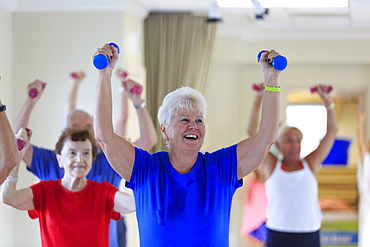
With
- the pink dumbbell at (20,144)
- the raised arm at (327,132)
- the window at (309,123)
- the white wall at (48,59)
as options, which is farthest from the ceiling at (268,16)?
the pink dumbbell at (20,144)

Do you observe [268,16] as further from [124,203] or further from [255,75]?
[124,203]

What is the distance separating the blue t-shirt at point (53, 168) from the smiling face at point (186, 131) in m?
1.02

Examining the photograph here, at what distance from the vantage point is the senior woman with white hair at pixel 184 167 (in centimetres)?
227

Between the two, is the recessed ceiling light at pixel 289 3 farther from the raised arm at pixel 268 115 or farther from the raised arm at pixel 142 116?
the raised arm at pixel 268 115

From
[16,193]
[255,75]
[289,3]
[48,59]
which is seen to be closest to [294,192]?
[289,3]

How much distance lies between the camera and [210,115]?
725 centimetres

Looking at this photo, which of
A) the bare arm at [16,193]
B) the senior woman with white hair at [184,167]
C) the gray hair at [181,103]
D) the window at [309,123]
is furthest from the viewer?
the window at [309,123]

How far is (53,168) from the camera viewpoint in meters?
3.27

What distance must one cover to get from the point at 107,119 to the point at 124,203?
1.96ft

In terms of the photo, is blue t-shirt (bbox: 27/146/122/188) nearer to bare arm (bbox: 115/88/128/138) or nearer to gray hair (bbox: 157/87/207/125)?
bare arm (bbox: 115/88/128/138)

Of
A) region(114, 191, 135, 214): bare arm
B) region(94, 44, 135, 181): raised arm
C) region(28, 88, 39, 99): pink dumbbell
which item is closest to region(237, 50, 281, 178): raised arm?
region(94, 44, 135, 181): raised arm

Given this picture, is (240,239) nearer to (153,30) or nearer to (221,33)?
(221,33)

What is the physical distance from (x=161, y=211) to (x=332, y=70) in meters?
5.56

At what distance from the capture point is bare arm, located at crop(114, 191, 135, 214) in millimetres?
2680
